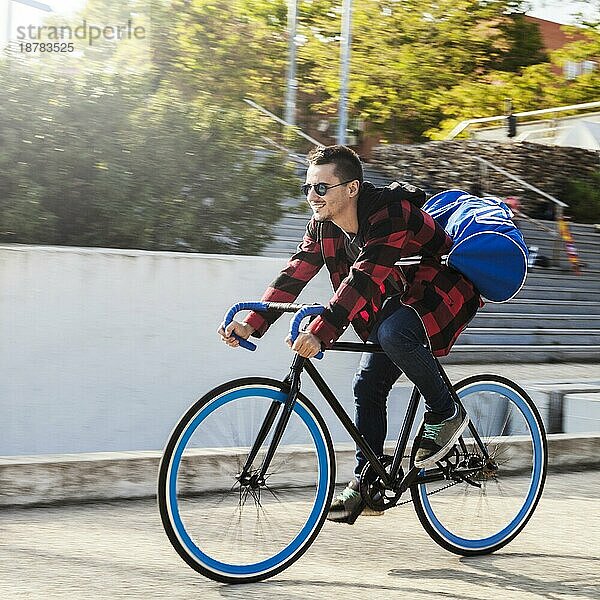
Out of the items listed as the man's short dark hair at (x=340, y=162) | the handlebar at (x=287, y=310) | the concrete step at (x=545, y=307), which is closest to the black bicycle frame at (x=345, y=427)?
the handlebar at (x=287, y=310)

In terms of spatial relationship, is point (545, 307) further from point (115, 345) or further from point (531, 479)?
point (531, 479)

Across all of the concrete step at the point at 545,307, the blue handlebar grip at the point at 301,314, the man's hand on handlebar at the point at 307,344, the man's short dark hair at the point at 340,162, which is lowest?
the concrete step at the point at 545,307

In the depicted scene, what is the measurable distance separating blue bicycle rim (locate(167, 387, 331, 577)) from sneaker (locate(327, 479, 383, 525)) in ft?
0.40

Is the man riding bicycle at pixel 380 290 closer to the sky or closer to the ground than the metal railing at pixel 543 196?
closer to the ground

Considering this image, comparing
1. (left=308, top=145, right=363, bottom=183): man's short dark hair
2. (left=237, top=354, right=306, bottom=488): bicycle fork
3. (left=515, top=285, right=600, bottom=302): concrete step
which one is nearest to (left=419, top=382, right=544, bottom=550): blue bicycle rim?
(left=237, top=354, right=306, bottom=488): bicycle fork

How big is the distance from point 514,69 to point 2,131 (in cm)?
2809

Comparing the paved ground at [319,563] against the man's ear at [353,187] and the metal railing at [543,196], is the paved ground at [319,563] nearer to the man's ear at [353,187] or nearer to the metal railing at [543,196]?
the man's ear at [353,187]

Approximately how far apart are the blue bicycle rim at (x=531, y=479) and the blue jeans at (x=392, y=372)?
16.2 inches

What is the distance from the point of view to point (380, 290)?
195 inches

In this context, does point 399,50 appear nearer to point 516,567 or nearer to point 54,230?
point 54,230

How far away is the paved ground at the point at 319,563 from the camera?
463 cm

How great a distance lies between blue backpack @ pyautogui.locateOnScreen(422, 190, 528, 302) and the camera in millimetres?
4965

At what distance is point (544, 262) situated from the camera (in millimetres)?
20578

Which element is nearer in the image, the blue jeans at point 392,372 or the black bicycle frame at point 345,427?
the black bicycle frame at point 345,427
